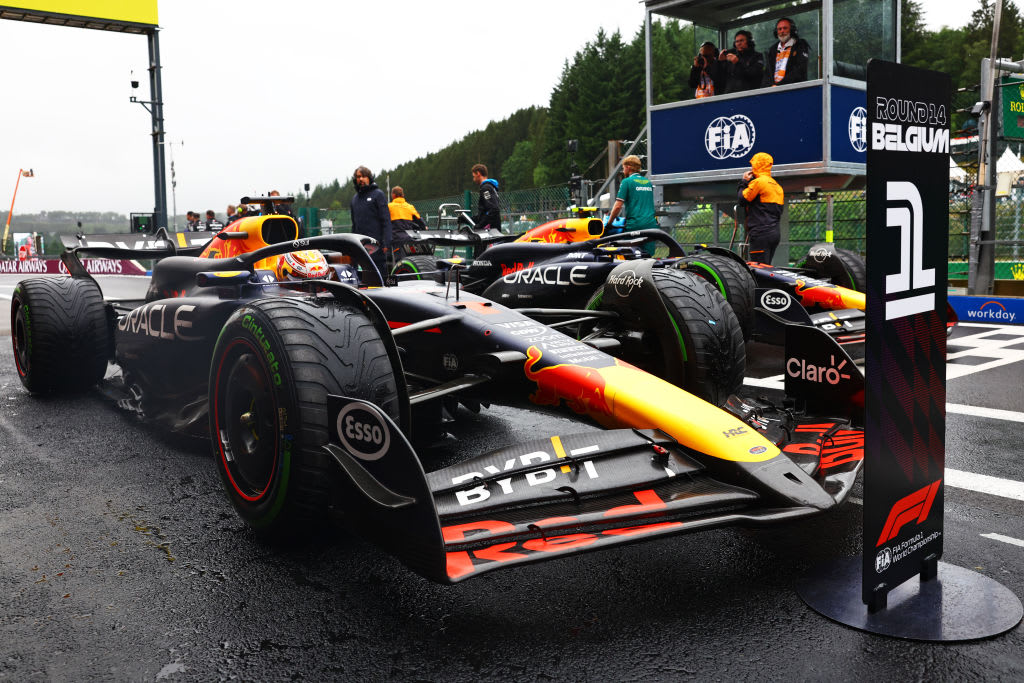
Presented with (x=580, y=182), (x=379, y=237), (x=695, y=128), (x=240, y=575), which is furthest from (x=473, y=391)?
(x=580, y=182)

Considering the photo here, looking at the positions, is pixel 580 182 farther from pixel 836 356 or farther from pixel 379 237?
pixel 836 356

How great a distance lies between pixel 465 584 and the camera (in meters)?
2.86

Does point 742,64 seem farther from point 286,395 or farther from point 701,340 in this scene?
point 286,395

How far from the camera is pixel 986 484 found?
150 inches

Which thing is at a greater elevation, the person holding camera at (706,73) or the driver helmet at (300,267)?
the person holding camera at (706,73)

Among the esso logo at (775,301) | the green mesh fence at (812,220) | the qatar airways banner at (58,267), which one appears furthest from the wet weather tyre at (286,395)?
the qatar airways banner at (58,267)

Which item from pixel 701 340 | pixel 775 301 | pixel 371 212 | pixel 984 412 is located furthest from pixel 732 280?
pixel 371 212

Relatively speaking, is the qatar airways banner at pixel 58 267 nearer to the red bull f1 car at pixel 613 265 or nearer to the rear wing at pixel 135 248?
the rear wing at pixel 135 248

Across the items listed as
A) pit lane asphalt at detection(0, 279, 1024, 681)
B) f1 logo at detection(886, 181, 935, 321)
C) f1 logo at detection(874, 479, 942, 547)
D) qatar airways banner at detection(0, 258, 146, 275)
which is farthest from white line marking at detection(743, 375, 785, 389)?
qatar airways banner at detection(0, 258, 146, 275)

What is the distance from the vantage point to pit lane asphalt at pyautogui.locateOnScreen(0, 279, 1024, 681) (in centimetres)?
231

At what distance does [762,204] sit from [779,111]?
227cm

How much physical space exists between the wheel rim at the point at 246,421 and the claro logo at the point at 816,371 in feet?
6.76

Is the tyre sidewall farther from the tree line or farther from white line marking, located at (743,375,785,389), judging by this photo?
the tree line

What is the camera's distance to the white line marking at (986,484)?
369 centimetres
